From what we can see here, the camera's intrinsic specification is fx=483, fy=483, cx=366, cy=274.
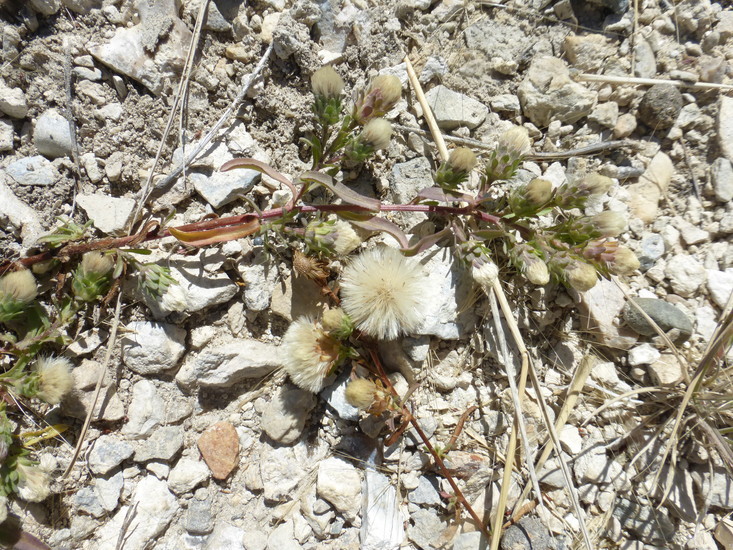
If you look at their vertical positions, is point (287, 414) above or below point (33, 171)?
below

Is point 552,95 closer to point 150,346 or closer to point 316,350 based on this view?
point 316,350

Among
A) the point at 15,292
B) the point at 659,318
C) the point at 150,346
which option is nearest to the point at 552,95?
the point at 659,318

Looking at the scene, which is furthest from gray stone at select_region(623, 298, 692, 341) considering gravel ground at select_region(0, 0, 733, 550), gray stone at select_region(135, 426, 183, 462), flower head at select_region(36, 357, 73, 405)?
flower head at select_region(36, 357, 73, 405)

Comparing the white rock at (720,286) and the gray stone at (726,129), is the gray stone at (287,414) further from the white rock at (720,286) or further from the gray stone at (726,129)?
the gray stone at (726,129)

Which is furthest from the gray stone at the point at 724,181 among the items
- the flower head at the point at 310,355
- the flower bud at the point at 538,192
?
the flower head at the point at 310,355

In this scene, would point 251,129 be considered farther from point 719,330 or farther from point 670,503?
point 670,503

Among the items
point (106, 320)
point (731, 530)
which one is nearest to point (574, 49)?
point (731, 530)
